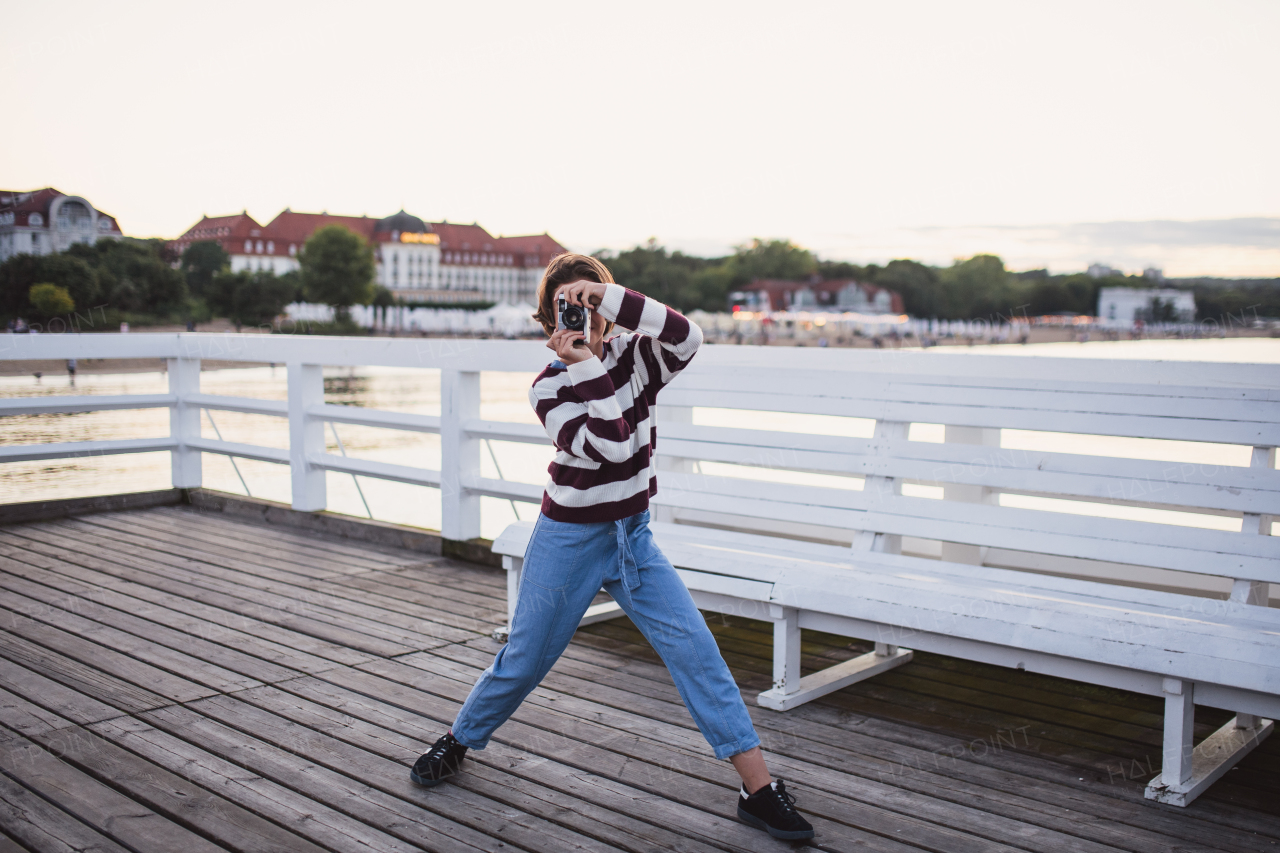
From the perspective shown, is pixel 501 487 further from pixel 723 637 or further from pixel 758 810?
pixel 758 810

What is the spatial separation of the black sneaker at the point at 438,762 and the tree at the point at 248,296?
3940 inches

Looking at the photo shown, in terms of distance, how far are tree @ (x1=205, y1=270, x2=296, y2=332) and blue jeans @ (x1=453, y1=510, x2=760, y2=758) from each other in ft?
329

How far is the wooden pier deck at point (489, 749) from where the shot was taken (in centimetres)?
226

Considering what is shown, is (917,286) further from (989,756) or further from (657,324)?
(657,324)

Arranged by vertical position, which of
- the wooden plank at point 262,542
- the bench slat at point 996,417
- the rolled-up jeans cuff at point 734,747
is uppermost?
the bench slat at point 996,417

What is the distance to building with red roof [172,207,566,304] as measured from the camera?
474 feet

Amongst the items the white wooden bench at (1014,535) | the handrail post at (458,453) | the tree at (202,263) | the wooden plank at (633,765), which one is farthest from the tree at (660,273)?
the wooden plank at (633,765)

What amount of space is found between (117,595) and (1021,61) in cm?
1388

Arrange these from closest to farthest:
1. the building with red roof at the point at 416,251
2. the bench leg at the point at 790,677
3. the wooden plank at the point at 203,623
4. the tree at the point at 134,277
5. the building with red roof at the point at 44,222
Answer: the bench leg at the point at 790,677 → the wooden plank at the point at 203,623 → the building with red roof at the point at 44,222 → the tree at the point at 134,277 → the building with red roof at the point at 416,251

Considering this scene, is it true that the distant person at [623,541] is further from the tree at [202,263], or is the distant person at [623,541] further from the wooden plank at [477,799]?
the tree at [202,263]

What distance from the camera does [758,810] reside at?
2238mm

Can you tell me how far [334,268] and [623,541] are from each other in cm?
11740

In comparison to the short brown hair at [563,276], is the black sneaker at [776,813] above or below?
below

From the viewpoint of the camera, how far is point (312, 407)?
19.1 ft
